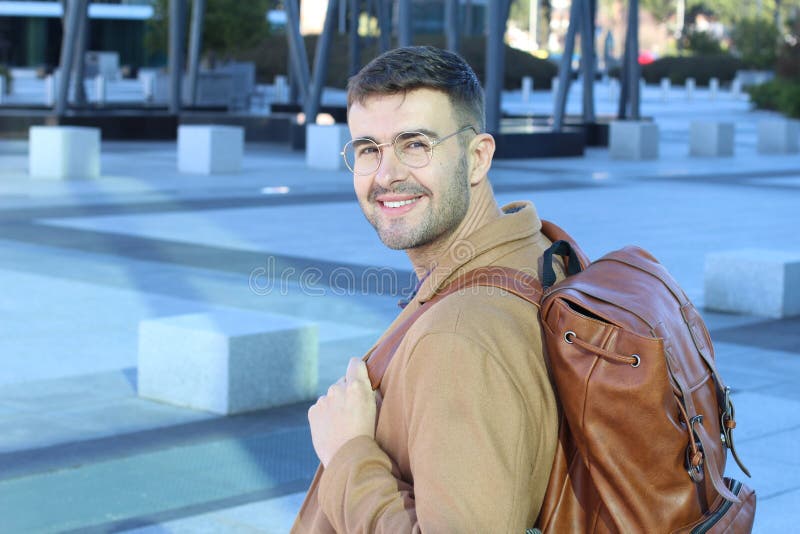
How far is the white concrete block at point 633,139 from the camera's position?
2538cm

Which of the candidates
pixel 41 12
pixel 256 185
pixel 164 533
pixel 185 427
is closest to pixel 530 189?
pixel 256 185

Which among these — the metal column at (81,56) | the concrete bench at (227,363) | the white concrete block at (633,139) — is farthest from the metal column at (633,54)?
the concrete bench at (227,363)

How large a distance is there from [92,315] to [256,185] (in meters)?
9.91

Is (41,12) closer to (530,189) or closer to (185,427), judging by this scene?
(530,189)

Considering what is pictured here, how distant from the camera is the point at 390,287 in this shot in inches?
415

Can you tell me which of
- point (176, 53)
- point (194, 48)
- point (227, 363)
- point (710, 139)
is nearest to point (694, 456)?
point (227, 363)

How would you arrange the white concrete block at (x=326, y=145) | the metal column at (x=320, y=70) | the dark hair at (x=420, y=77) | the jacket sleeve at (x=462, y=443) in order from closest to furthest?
the jacket sleeve at (x=462, y=443), the dark hair at (x=420, y=77), the white concrete block at (x=326, y=145), the metal column at (x=320, y=70)

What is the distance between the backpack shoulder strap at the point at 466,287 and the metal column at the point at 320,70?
23.7 metres

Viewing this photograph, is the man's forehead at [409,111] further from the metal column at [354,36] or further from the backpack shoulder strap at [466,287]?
the metal column at [354,36]

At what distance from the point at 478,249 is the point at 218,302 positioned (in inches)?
280

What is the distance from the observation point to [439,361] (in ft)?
7.17

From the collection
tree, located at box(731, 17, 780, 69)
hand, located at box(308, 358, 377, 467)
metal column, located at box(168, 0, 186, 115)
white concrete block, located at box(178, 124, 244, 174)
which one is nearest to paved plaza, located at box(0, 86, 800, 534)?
white concrete block, located at box(178, 124, 244, 174)

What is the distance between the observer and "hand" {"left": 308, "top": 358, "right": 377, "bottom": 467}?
2436mm

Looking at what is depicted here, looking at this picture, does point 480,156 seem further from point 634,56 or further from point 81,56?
point 81,56
